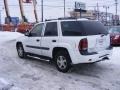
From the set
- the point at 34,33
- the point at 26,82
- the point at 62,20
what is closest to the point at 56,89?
the point at 26,82

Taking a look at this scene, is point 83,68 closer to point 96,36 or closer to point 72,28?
point 96,36

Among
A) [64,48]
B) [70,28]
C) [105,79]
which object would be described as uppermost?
[70,28]

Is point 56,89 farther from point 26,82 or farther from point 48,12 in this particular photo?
point 48,12

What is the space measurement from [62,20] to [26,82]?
8.52ft

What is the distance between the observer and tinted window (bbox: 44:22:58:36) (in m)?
9.01

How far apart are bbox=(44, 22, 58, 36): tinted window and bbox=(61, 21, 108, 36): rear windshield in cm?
37

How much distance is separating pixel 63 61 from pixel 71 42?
0.86m

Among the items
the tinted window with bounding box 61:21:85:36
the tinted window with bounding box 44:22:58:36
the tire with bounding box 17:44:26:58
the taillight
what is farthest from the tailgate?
the tire with bounding box 17:44:26:58

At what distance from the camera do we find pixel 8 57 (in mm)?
11625

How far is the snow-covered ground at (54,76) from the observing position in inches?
277

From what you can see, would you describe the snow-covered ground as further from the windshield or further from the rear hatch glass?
the windshield

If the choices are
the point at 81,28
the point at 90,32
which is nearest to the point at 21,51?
the point at 81,28

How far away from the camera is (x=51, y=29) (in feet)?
30.3

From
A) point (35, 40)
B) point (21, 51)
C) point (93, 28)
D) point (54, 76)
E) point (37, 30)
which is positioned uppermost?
point (93, 28)
